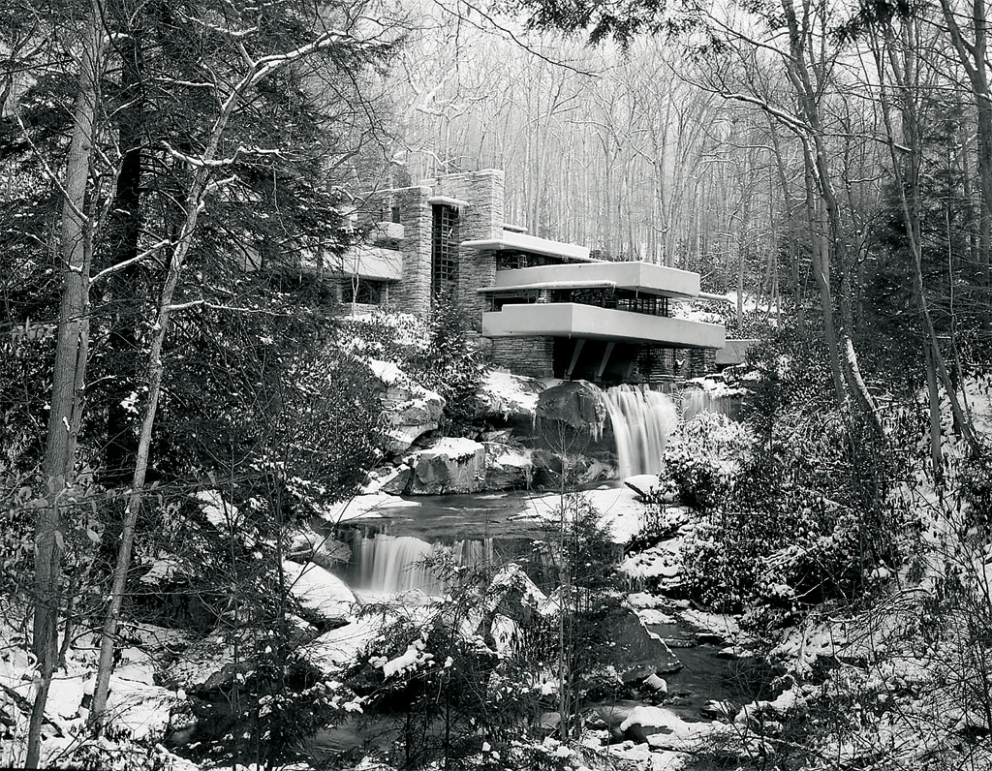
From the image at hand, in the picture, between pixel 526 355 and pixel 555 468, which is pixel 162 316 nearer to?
pixel 555 468

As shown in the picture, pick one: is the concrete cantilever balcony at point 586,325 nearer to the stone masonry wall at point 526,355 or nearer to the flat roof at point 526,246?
the stone masonry wall at point 526,355

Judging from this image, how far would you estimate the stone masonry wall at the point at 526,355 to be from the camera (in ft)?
84.5

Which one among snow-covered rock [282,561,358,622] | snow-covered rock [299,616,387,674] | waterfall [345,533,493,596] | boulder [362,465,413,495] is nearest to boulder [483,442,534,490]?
boulder [362,465,413,495]

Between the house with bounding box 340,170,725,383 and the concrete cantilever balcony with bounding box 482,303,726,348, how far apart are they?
32mm

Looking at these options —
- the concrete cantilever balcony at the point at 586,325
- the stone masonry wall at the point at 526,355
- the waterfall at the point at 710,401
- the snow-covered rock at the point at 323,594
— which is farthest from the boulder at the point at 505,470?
the snow-covered rock at the point at 323,594

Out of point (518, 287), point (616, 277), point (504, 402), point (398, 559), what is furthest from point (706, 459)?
point (518, 287)

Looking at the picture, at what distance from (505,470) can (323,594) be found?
9.22m

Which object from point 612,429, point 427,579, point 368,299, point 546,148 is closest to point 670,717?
point 427,579

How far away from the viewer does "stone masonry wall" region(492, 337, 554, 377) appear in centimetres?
2577

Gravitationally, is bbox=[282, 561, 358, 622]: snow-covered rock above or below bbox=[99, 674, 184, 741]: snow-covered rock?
above

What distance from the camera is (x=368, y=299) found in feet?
92.9

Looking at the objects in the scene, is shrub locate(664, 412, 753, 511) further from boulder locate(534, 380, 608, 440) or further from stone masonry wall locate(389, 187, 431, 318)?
stone masonry wall locate(389, 187, 431, 318)

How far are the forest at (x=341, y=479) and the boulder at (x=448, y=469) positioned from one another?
4894mm

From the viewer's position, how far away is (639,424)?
930 inches
